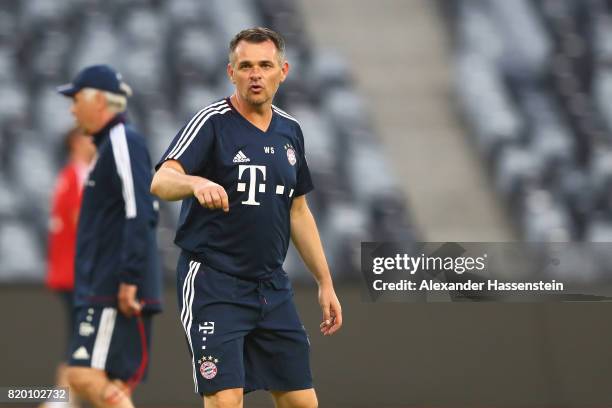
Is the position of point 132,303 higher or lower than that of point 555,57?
lower

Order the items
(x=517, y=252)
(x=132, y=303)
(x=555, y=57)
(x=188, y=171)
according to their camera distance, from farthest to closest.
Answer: (x=555, y=57)
(x=517, y=252)
(x=132, y=303)
(x=188, y=171)

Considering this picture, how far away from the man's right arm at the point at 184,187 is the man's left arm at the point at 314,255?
26.4 inches

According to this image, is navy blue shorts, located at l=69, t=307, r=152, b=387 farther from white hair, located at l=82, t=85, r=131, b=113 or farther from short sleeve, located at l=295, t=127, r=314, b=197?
short sleeve, located at l=295, t=127, r=314, b=197

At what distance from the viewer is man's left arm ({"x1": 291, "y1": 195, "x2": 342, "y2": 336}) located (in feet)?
14.1

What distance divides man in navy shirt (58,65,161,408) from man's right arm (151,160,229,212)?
114 cm

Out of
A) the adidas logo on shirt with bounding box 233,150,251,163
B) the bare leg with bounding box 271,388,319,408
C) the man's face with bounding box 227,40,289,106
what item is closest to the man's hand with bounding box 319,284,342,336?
the bare leg with bounding box 271,388,319,408

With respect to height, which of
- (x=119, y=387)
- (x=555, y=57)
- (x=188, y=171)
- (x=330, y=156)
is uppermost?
(x=555, y=57)

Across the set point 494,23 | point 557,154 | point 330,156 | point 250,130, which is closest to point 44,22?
point 330,156

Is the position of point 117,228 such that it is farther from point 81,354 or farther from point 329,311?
point 329,311

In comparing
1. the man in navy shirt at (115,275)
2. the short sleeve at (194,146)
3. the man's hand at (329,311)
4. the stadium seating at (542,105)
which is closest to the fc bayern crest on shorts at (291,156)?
the short sleeve at (194,146)

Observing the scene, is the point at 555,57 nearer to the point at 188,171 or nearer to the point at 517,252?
the point at 517,252

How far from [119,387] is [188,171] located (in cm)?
154

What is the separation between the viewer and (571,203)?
8.03 m

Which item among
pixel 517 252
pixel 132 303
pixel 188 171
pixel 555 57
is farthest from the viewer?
pixel 555 57
